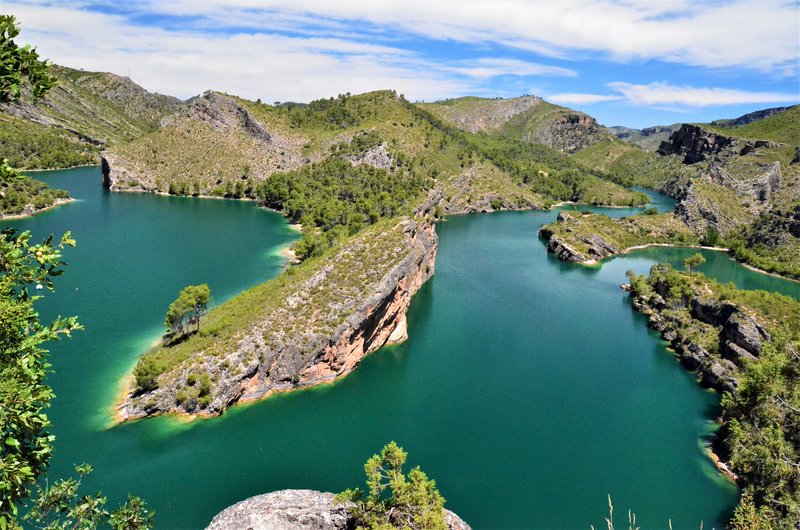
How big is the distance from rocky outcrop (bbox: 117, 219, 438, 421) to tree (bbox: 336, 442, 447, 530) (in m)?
25.3

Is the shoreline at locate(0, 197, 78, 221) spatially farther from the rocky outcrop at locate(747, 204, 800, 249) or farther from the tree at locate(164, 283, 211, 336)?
the rocky outcrop at locate(747, 204, 800, 249)

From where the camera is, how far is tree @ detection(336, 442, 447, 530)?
93.0 ft

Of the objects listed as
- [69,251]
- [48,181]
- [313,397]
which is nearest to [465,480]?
[313,397]

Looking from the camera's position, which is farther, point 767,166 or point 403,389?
point 767,166

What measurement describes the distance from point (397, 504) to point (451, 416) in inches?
913

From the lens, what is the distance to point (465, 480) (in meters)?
42.4

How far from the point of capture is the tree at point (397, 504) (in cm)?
2836

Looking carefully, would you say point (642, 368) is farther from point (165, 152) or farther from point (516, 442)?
point (165, 152)

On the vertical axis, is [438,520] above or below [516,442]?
above

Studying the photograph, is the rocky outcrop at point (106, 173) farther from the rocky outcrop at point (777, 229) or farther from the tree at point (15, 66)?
the rocky outcrop at point (777, 229)

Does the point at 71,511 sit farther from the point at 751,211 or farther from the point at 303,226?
the point at 751,211

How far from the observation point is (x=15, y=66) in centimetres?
1176

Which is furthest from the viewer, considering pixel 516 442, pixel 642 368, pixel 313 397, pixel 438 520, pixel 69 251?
pixel 69 251

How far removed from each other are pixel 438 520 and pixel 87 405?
4048 cm
